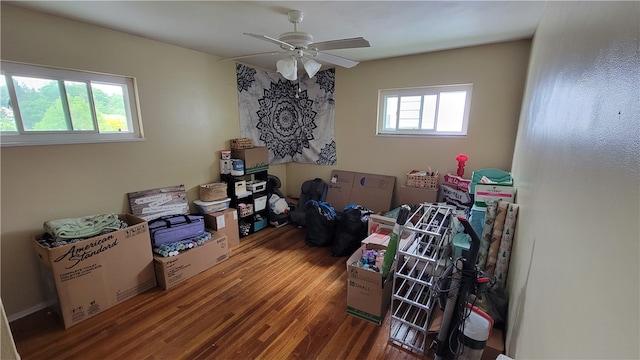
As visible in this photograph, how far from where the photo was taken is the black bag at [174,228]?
2531 millimetres

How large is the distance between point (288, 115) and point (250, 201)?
1.60m

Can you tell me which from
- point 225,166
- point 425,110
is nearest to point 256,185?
point 225,166

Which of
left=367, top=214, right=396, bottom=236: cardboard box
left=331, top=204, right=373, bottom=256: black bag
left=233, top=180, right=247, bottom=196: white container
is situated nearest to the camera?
left=367, top=214, right=396, bottom=236: cardboard box

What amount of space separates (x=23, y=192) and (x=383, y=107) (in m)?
3.71

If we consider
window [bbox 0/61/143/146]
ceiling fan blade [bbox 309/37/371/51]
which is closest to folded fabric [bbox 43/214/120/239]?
window [bbox 0/61/143/146]

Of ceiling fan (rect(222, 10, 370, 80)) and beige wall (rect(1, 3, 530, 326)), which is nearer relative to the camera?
ceiling fan (rect(222, 10, 370, 80))

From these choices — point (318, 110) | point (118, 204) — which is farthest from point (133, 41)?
point (318, 110)

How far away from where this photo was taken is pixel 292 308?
7.14 feet

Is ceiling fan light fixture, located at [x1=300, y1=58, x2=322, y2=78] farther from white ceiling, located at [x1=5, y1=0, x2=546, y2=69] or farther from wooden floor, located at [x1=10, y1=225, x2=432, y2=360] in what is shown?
wooden floor, located at [x1=10, y1=225, x2=432, y2=360]

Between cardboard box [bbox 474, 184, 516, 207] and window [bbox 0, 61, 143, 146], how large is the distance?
10.6 feet

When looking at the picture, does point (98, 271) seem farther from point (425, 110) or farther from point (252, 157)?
point (425, 110)

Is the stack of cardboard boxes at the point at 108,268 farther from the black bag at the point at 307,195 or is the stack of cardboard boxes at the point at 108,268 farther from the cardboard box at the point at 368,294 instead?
the cardboard box at the point at 368,294

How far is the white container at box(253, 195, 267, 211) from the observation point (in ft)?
11.9

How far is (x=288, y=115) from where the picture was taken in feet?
14.0
